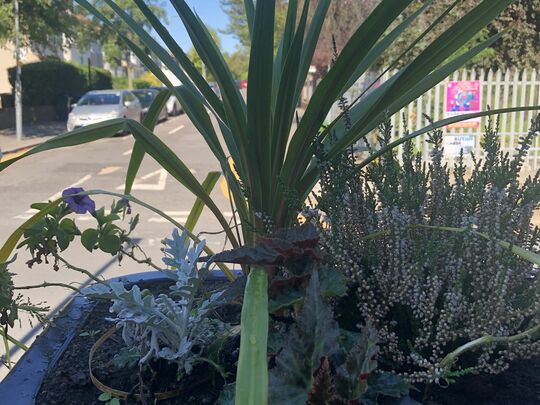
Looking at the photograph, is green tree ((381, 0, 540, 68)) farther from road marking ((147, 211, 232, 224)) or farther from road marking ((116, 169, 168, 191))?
road marking ((147, 211, 232, 224))

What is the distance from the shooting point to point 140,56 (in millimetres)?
1718

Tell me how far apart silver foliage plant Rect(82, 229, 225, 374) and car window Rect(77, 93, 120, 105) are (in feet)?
62.8

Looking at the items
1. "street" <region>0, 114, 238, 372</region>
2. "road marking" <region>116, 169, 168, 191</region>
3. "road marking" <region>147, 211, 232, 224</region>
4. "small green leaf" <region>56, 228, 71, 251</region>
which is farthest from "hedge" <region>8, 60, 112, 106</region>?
"small green leaf" <region>56, 228, 71, 251</region>

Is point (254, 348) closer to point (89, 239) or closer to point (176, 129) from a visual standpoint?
point (89, 239)

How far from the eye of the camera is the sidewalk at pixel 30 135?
595 inches

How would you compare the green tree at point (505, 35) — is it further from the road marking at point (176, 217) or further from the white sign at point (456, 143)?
the road marking at point (176, 217)

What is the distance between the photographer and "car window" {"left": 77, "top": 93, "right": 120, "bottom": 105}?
1963 centimetres

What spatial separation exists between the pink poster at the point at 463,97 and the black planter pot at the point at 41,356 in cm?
835

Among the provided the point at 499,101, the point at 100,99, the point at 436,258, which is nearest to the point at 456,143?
the point at 499,101

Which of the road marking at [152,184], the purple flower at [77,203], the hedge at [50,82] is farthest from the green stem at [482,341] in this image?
the hedge at [50,82]

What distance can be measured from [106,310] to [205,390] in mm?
736

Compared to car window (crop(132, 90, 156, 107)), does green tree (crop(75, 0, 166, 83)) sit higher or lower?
higher

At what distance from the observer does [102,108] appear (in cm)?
1902

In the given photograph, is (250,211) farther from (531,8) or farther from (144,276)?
(531,8)
